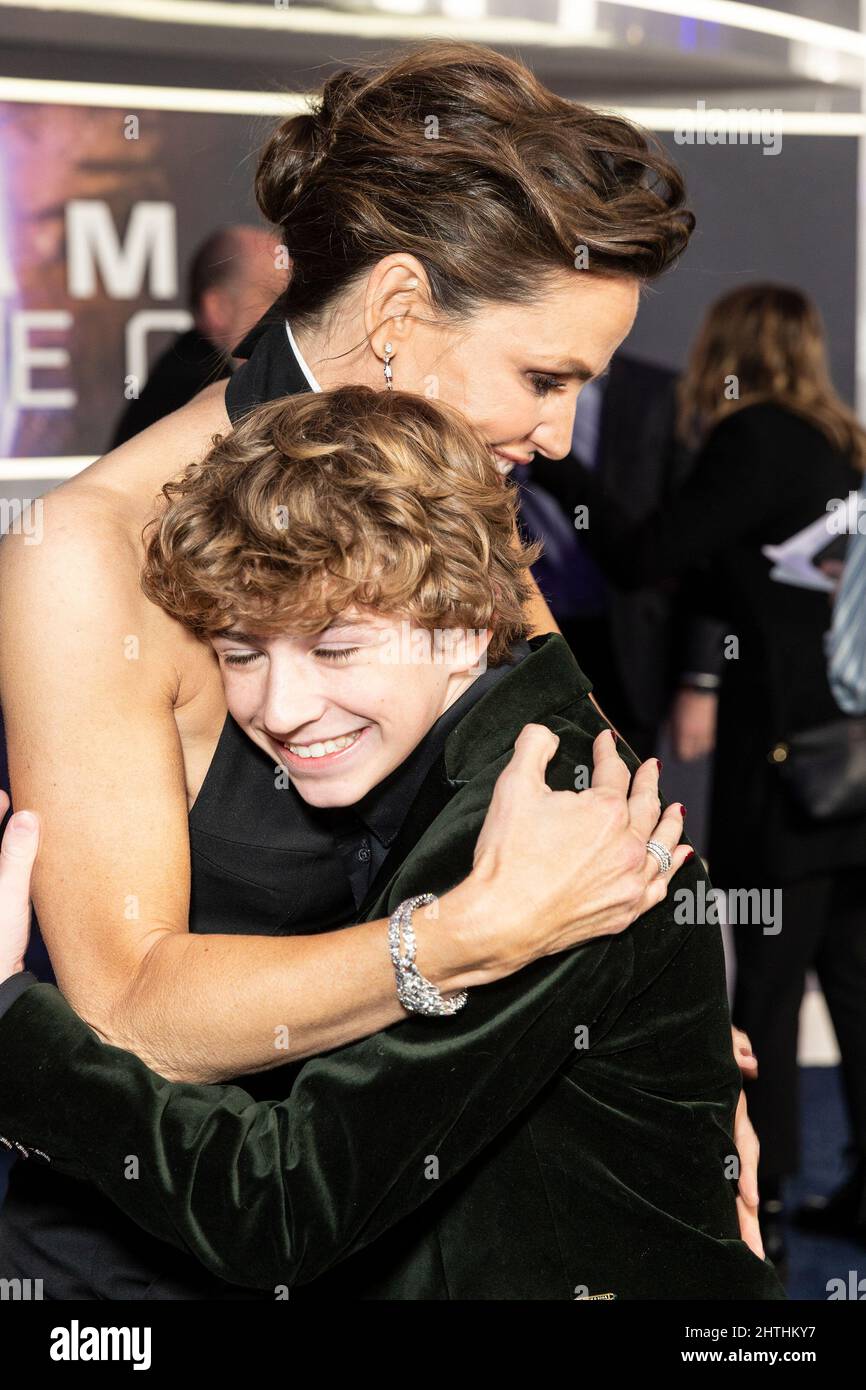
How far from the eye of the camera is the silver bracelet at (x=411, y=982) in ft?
4.12

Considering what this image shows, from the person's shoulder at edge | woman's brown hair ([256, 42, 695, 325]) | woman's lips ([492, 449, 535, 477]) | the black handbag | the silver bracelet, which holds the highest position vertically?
woman's brown hair ([256, 42, 695, 325])

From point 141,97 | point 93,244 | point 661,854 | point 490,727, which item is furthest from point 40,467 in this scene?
point 661,854

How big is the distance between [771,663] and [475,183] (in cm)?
204

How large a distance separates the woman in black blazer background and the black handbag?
0.14ft

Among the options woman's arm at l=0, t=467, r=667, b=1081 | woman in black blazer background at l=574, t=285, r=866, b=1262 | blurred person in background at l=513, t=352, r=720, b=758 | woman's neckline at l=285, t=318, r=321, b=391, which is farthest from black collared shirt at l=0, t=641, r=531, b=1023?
blurred person in background at l=513, t=352, r=720, b=758

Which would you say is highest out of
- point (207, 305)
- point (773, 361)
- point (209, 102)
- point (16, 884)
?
point (209, 102)

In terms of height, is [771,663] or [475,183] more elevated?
[475,183]

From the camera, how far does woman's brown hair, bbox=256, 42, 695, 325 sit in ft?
5.24

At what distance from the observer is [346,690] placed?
4.65 ft

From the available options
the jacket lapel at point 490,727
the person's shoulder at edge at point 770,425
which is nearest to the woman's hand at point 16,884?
the jacket lapel at point 490,727

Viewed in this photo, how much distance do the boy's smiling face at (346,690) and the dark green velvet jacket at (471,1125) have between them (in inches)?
2.1

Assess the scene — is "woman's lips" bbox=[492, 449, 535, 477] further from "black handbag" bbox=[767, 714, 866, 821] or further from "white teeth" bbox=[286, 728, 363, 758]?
"black handbag" bbox=[767, 714, 866, 821]

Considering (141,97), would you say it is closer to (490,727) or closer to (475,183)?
(475,183)
